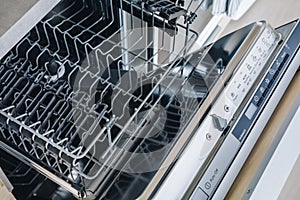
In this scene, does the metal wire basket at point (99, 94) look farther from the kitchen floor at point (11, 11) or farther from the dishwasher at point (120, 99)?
the kitchen floor at point (11, 11)

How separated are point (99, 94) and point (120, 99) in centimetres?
3

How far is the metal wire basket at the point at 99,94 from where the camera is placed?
0.64m

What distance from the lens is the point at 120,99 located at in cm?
71

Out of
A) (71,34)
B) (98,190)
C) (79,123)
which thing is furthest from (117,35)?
(98,190)

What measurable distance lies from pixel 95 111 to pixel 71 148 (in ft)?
0.24

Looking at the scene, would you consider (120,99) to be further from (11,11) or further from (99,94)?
(11,11)

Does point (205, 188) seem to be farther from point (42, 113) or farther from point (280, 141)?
point (42, 113)

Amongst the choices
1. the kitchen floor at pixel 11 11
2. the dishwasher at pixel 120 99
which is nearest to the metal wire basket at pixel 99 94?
the dishwasher at pixel 120 99

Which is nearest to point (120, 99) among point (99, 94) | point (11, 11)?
point (99, 94)

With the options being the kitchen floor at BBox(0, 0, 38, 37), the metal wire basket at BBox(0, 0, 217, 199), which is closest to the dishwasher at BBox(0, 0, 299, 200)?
the metal wire basket at BBox(0, 0, 217, 199)

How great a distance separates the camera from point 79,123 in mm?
689

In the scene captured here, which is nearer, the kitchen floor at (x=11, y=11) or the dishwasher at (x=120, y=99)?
the kitchen floor at (x=11, y=11)

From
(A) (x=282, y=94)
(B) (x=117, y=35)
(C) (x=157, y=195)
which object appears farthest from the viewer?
(B) (x=117, y=35)

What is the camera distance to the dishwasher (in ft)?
2.04
